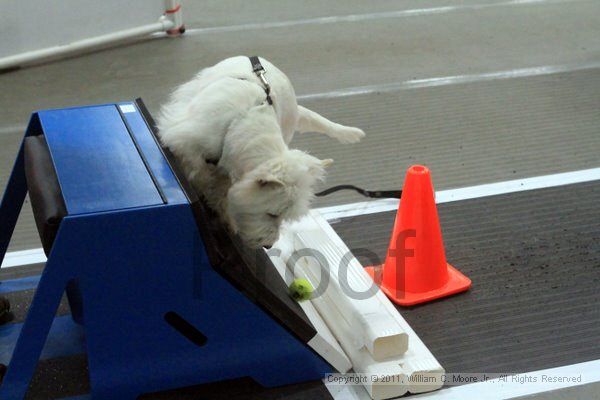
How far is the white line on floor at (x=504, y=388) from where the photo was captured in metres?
2.24

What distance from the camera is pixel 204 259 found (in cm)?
206

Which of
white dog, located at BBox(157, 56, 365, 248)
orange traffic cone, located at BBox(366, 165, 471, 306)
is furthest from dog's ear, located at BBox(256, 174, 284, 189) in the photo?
orange traffic cone, located at BBox(366, 165, 471, 306)

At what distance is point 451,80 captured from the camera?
15.9ft

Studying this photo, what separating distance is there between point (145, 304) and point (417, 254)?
1043mm

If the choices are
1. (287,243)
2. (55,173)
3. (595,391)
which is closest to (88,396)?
(55,173)

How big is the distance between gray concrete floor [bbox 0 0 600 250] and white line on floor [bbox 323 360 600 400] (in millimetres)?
1293

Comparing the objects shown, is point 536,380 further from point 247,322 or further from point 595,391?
→ point 247,322

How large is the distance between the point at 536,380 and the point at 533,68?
314cm

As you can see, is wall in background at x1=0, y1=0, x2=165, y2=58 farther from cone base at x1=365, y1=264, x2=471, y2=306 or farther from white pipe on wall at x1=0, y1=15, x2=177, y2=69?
cone base at x1=365, y1=264, x2=471, y2=306

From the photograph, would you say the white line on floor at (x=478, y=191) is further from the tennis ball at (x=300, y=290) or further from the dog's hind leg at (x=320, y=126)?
the tennis ball at (x=300, y=290)

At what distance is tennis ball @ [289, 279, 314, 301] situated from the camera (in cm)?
256

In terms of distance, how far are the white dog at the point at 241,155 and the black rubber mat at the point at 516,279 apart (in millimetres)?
707

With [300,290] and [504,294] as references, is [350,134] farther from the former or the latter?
[504,294]

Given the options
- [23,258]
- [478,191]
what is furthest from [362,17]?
[23,258]
